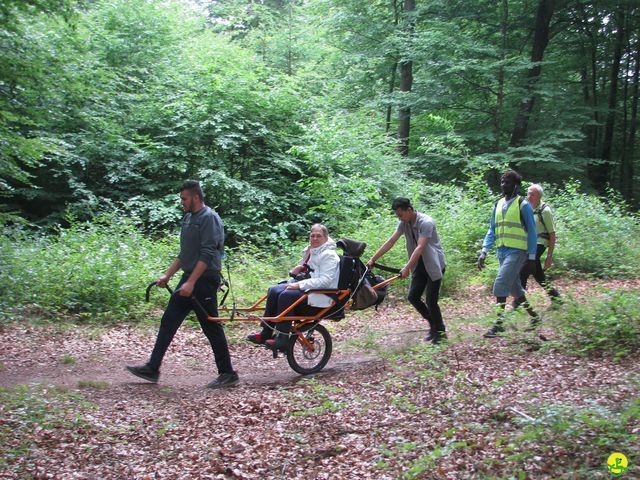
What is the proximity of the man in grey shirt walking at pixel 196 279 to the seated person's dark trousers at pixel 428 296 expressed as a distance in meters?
2.46

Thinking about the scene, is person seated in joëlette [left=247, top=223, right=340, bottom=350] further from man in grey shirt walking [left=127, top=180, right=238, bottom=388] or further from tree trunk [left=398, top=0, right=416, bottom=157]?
tree trunk [left=398, top=0, right=416, bottom=157]

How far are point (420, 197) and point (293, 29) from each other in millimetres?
12020

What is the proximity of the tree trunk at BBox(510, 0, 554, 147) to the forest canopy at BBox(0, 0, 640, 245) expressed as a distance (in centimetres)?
6

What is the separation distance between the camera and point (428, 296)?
22.5 feet

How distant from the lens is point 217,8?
87.8ft

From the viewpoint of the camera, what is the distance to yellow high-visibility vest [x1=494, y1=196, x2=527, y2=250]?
6.70 metres

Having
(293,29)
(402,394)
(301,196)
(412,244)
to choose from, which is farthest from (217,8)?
(402,394)

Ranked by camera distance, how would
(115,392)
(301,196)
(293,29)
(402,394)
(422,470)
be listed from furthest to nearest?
(293,29) < (301,196) < (115,392) < (402,394) < (422,470)

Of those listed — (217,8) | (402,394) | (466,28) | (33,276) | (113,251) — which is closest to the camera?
(402,394)

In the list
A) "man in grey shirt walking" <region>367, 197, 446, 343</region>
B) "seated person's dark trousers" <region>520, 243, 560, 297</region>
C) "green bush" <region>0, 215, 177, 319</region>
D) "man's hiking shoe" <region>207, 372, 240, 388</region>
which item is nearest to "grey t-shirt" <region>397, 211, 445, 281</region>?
"man in grey shirt walking" <region>367, 197, 446, 343</region>

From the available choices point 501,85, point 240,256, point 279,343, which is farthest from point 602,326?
point 501,85

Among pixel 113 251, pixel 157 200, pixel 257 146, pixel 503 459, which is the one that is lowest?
pixel 503 459

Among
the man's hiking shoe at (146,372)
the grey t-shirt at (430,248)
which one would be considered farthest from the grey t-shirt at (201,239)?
the grey t-shirt at (430,248)

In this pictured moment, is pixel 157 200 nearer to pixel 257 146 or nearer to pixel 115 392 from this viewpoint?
pixel 257 146
